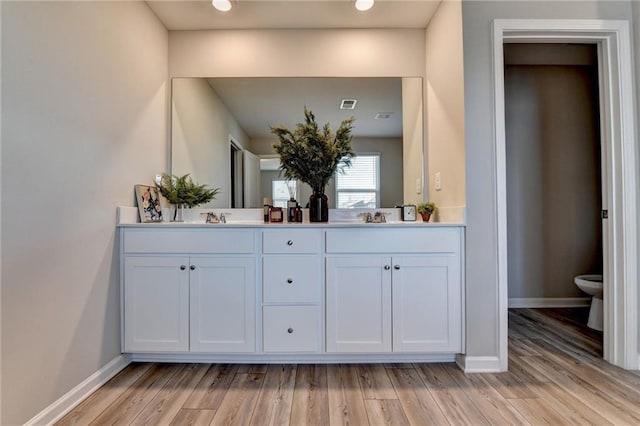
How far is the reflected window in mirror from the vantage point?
2.48 meters

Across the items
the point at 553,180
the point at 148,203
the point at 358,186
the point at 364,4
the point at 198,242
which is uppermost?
the point at 364,4

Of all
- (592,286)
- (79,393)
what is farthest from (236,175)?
(592,286)

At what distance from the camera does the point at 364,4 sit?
7.04 ft

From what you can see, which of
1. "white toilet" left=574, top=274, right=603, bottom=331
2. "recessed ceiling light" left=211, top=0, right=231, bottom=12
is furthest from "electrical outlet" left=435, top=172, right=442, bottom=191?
"recessed ceiling light" left=211, top=0, right=231, bottom=12

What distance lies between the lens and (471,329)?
190 cm

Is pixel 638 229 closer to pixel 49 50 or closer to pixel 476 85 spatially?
pixel 476 85

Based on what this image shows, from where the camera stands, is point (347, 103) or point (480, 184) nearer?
point (480, 184)

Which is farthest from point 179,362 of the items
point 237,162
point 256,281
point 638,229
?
point 638,229

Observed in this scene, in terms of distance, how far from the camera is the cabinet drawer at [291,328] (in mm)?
1914

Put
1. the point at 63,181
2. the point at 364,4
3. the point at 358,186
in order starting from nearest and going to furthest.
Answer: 1. the point at 63,181
2. the point at 364,4
3. the point at 358,186

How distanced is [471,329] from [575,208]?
7.23 feet

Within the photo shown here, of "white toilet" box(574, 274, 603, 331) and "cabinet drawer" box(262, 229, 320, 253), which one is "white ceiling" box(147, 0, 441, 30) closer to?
"cabinet drawer" box(262, 229, 320, 253)

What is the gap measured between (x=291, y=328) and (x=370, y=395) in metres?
0.56

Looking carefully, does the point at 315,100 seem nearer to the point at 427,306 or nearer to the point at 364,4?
the point at 364,4
